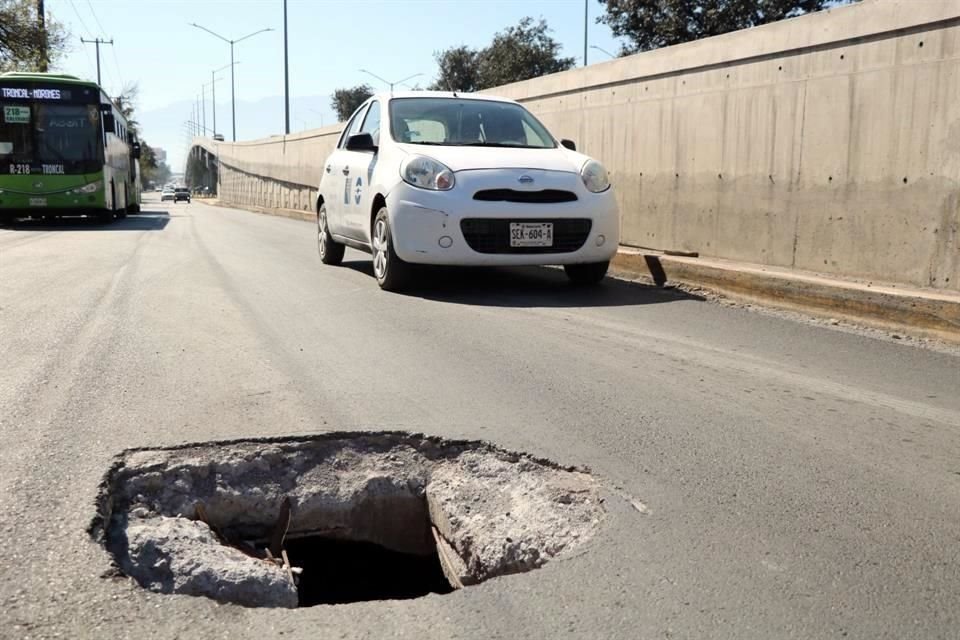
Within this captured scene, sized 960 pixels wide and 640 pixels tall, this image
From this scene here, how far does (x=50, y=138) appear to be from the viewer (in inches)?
771

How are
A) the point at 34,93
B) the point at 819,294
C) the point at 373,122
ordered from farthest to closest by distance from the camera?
the point at 34,93, the point at 373,122, the point at 819,294

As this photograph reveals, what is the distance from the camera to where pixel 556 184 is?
23.9 feet

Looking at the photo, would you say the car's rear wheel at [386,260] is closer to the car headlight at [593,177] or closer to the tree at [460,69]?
the car headlight at [593,177]

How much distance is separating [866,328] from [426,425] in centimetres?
366

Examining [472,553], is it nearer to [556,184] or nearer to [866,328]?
[866,328]

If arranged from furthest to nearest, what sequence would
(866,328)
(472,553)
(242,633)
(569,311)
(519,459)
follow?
1. (569,311)
2. (866,328)
3. (519,459)
4. (472,553)
5. (242,633)

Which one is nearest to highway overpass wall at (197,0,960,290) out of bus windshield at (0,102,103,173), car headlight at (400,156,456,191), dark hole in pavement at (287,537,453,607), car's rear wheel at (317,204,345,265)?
car headlight at (400,156,456,191)

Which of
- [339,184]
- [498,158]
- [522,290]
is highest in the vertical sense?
[498,158]

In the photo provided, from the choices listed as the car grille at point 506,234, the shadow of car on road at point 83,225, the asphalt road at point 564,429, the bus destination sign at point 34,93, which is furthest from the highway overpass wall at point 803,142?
the bus destination sign at point 34,93

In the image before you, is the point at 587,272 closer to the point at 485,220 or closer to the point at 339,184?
the point at 485,220

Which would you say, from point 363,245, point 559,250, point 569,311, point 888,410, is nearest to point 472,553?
point 888,410

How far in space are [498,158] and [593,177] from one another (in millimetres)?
799

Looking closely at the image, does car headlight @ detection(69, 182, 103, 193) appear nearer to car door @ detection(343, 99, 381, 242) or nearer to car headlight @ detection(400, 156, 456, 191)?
car door @ detection(343, 99, 381, 242)

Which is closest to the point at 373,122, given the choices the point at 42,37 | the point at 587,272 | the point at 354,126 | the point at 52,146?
the point at 354,126
